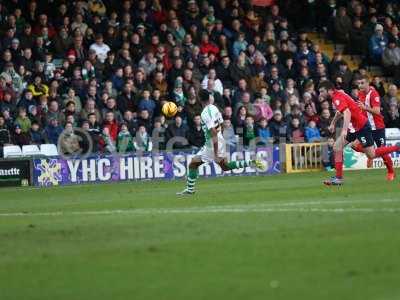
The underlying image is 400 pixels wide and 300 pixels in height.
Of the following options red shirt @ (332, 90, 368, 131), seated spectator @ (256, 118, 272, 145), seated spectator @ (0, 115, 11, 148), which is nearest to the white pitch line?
red shirt @ (332, 90, 368, 131)

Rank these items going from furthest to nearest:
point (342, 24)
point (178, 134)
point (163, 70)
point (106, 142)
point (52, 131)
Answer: point (342, 24) < point (163, 70) < point (178, 134) < point (106, 142) < point (52, 131)

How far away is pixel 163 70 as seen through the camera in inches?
1252

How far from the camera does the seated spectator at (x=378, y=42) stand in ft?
120

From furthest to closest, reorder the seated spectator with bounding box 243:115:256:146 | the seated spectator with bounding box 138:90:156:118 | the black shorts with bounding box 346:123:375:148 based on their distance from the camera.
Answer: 1. the seated spectator with bounding box 243:115:256:146
2. the seated spectator with bounding box 138:90:156:118
3. the black shorts with bounding box 346:123:375:148

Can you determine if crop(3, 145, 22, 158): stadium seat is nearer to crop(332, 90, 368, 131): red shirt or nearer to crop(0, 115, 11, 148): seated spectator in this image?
crop(0, 115, 11, 148): seated spectator

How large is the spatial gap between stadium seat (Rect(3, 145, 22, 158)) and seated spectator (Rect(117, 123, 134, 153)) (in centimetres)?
273

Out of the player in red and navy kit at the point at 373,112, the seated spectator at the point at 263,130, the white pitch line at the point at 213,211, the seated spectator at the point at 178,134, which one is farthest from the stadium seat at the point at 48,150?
the white pitch line at the point at 213,211

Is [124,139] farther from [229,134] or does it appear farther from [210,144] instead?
[210,144]

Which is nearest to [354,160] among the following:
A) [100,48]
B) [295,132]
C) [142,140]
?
[295,132]

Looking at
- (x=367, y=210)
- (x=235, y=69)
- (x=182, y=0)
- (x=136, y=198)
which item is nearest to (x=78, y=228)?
(x=367, y=210)

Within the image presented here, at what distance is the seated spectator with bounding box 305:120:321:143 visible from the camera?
32406 millimetres

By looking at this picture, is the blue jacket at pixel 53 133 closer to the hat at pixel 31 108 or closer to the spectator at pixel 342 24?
the hat at pixel 31 108

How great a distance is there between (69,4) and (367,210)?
20030 millimetres

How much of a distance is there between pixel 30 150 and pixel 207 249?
18.3 meters
